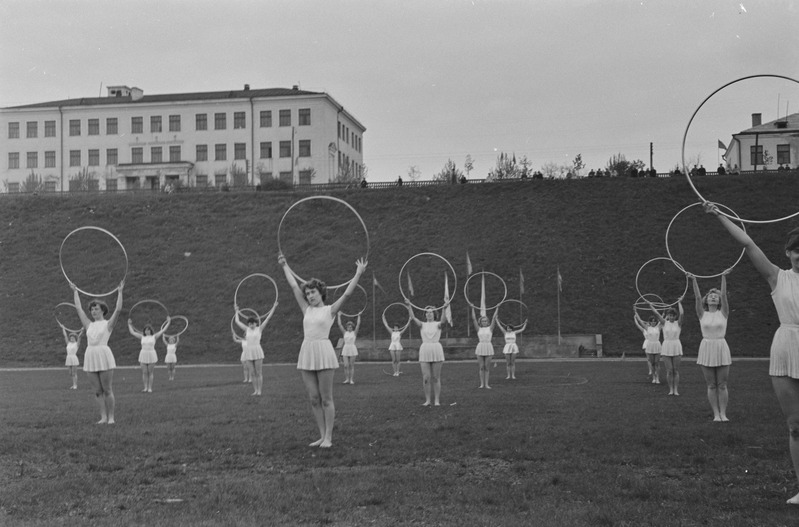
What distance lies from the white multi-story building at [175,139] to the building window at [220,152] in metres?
0.11

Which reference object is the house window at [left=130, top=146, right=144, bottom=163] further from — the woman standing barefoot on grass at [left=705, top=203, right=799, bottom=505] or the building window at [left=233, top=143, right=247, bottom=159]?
the woman standing barefoot on grass at [left=705, top=203, right=799, bottom=505]

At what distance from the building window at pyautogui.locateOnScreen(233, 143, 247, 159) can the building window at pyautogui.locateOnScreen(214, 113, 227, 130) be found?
8.03 feet

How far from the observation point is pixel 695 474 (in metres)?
10.5

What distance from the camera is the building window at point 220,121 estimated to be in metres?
88.2

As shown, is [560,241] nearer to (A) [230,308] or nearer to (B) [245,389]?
(A) [230,308]

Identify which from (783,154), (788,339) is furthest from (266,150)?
(788,339)

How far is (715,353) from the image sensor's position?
15422 mm

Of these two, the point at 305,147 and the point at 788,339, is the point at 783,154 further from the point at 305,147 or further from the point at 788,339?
the point at 788,339

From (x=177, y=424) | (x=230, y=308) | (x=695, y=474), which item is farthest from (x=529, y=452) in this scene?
(x=230, y=308)

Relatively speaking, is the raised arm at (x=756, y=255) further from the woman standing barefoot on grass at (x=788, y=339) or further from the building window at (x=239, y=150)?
the building window at (x=239, y=150)

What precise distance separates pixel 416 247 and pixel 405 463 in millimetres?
41945

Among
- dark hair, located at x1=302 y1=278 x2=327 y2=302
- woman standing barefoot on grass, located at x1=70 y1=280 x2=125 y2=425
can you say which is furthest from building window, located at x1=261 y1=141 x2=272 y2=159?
dark hair, located at x1=302 y1=278 x2=327 y2=302

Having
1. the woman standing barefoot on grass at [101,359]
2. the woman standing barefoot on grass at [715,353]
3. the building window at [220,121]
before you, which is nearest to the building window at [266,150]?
the building window at [220,121]

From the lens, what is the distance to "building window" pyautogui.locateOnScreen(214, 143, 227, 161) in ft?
288
